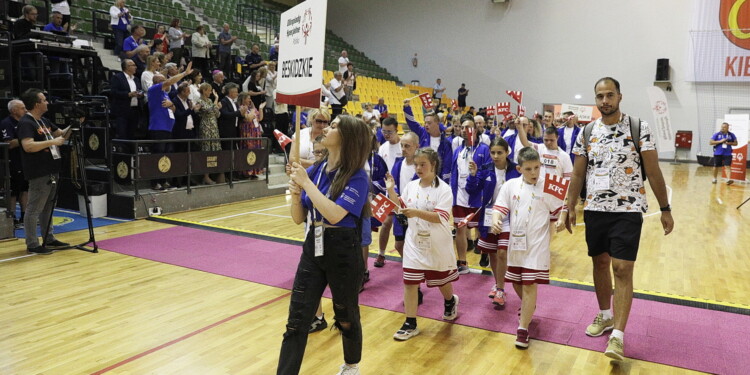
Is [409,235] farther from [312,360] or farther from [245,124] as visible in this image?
[245,124]

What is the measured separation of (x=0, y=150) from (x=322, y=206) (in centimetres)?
658

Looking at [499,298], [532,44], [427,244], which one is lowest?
[499,298]

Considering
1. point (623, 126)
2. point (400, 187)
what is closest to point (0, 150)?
point (400, 187)

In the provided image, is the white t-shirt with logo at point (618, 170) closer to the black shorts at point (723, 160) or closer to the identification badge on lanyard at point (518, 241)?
the identification badge on lanyard at point (518, 241)

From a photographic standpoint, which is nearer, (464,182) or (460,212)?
(464,182)

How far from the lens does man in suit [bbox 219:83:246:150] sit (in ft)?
32.2

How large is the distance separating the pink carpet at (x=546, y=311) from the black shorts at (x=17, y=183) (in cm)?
166

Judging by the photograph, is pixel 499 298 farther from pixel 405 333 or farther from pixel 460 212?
pixel 460 212

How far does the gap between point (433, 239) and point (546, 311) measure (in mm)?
1416

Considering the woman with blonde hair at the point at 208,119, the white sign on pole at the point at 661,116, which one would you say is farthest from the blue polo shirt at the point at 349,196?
the woman with blonde hair at the point at 208,119

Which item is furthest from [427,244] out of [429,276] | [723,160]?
[723,160]

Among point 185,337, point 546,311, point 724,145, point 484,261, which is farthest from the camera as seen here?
point 724,145

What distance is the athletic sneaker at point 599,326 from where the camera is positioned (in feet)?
13.7

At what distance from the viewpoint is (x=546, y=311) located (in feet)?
15.5
